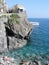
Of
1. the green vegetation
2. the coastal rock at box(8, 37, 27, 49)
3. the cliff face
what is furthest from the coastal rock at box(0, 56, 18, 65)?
the green vegetation

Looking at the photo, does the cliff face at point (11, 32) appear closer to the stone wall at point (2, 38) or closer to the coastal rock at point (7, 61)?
the stone wall at point (2, 38)

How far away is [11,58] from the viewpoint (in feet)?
154

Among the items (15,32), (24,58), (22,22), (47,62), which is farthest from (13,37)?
(47,62)

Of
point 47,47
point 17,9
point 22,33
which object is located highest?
point 17,9

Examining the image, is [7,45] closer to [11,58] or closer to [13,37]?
[13,37]

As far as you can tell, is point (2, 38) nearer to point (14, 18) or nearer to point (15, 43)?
point (15, 43)

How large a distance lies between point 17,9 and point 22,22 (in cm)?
1152

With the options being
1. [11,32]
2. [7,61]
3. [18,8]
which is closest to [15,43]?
[11,32]

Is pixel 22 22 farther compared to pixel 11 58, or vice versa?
pixel 22 22

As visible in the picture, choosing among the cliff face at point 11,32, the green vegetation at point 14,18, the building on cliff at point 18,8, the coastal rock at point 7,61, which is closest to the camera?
the coastal rock at point 7,61

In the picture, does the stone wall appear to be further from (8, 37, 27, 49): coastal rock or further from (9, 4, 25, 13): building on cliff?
(9, 4, 25, 13): building on cliff

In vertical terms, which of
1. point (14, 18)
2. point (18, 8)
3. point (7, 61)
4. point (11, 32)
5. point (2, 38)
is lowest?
point (7, 61)

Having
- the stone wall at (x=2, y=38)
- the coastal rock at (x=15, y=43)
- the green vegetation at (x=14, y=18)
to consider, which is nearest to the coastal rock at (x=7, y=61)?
the stone wall at (x=2, y=38)

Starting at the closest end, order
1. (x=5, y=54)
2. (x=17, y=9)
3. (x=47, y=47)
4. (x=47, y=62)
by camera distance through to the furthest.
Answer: (x=47, y=62)
(x=5, y=54)
(x=47, y=47)
(x=17, y=9)
